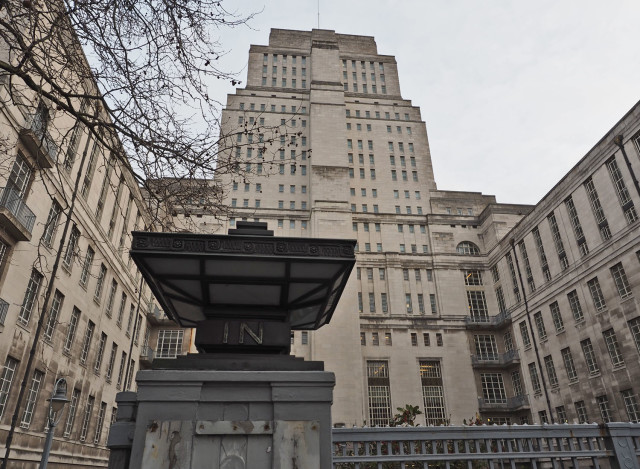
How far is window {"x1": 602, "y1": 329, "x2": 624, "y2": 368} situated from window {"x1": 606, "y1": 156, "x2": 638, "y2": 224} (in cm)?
789

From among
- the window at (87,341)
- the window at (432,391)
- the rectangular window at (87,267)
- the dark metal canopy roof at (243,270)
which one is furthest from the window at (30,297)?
the window at (432,391)

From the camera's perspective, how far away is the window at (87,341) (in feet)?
78.2

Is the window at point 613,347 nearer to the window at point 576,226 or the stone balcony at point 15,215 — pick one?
the window at point 576,226

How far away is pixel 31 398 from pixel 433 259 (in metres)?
41.9

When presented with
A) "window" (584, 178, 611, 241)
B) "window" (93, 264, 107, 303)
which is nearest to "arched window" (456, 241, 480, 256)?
"window" (584, 178, 611, 241)

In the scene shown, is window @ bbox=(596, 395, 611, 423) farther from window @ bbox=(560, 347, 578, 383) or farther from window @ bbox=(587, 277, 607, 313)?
window @ bbox=(587, 277, 607, 313)

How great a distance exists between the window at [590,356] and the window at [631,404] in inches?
97.2

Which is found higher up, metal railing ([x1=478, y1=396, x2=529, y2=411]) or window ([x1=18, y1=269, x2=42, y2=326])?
window ([x1=18, y1=269, x2=42, y2=326])

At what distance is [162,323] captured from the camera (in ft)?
130

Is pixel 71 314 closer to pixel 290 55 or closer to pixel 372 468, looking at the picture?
pixel 372 468

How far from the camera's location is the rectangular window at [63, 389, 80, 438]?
22.1 m

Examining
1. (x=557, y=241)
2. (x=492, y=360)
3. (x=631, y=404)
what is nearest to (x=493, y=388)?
(x=492, y=360)

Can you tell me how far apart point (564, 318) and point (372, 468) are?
29.7 metres

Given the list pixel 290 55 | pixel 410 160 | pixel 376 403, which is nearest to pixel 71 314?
pixel 376 403
